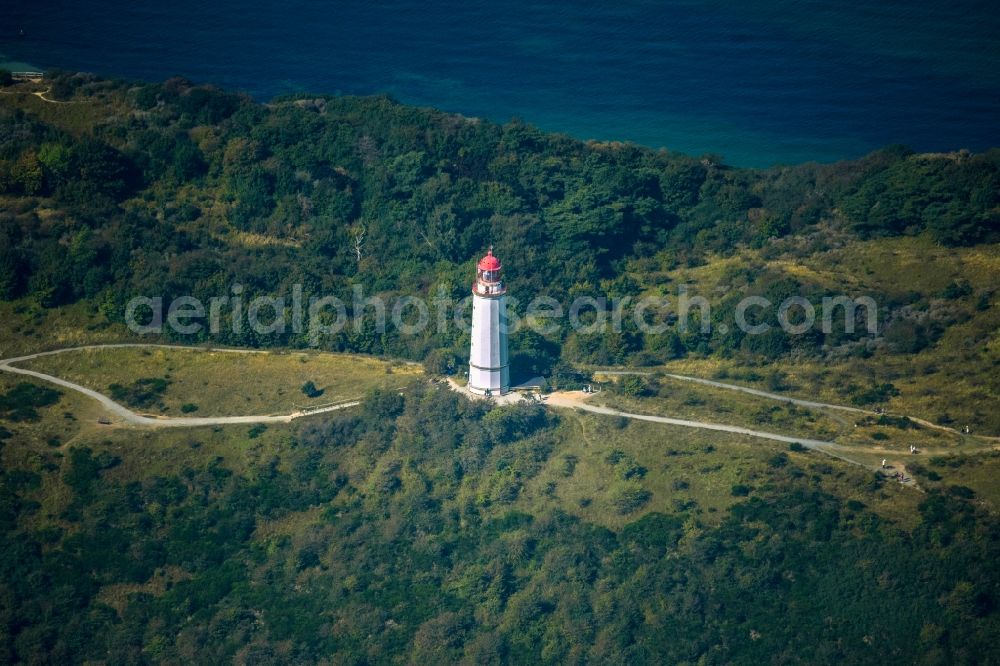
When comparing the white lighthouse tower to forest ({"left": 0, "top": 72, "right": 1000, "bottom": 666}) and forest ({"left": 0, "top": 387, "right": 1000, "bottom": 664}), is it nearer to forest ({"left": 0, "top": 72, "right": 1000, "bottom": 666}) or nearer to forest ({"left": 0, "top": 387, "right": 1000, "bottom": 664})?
forest ({"left": 0, "top": 387, "right": 1000, "bottom": 664})

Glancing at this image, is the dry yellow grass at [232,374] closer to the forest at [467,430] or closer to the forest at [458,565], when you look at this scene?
the forest at [467,430]

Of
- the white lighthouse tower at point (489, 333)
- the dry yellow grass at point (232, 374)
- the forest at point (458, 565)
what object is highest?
the white lighthouse tower at point (489, 333)

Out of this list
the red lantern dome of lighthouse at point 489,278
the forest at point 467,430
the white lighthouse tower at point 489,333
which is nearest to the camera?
the forest at point 467,430

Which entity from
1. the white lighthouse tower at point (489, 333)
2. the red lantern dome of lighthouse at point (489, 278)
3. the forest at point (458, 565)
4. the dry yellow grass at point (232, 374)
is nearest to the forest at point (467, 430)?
the forest at point (458, 565)

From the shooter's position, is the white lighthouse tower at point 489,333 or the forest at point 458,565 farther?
the white lighthouse tower at point 489,333

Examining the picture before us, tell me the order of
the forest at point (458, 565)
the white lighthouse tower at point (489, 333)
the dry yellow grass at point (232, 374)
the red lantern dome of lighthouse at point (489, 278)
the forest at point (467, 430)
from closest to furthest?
the forest at point (458, 565) < the forest at point (467, 430) < the red lantern dome of lighthouse at point (489, 278) < the white lighthouse tower at point (489, 333) < the dry yellow grass at point (232, 374)

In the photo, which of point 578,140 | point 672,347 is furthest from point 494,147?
point 672,347

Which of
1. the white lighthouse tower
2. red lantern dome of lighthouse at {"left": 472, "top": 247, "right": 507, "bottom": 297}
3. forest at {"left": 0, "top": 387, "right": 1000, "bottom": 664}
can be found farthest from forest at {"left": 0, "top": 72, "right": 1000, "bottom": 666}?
red lantern dome of lighthouse at {"left": 472, "top": 247, "right": 507, "bottom": 297}

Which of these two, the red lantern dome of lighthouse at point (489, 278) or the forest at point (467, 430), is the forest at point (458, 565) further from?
the red lantern dome of lighthouse at point (489, 278)

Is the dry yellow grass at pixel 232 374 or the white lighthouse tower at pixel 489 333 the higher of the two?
the white lighthouse tower at pixel 489 333

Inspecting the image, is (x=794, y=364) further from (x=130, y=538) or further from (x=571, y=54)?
(x=571, y=54)
